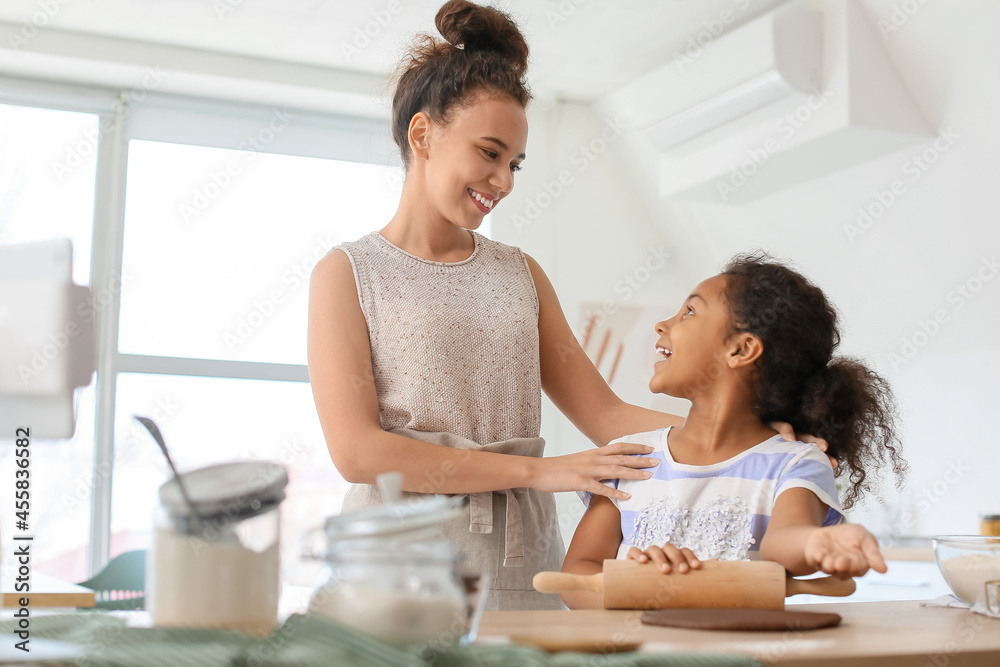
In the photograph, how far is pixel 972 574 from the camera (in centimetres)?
106

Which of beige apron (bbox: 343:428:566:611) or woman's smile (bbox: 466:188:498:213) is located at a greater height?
woman's smile (bbox: 466:188:498:213)

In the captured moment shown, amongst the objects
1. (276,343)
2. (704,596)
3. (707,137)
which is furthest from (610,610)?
(276,343)

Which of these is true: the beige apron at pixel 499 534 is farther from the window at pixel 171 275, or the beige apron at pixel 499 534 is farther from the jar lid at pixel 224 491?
the window at pixel 171 275

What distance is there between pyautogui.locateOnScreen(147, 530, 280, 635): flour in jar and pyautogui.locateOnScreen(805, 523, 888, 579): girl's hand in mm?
572

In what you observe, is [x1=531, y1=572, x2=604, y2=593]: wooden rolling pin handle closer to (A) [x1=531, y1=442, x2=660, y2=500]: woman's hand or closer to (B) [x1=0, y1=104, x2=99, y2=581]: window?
(A) [x1=531, y1=442, x2=660, y2=500]: woman's hand

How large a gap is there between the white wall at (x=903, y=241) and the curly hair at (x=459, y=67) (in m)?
1.94

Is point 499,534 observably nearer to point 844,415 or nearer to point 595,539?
point 595,539

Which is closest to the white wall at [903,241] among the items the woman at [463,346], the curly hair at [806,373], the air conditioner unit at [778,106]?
the air conditioner unit at [778,106]

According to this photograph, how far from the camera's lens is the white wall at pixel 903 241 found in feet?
10.2

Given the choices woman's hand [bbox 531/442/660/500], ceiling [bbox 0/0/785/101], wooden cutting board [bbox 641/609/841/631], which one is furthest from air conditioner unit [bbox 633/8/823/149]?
wooden cutting board [bbox 641/609/841/631]

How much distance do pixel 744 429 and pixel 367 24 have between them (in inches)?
118

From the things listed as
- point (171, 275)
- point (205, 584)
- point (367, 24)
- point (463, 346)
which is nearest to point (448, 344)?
point (463, 346)

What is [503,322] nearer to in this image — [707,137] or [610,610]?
[610,610]

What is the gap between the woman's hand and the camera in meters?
1.30
